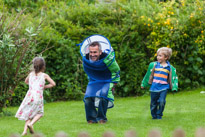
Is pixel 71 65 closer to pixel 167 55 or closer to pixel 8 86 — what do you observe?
pixel 8 86

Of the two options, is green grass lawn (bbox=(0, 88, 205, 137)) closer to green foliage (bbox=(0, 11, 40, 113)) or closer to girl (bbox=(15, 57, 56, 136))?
girl (bbox=(15, 57, 56, 136))

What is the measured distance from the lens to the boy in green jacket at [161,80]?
7961mm

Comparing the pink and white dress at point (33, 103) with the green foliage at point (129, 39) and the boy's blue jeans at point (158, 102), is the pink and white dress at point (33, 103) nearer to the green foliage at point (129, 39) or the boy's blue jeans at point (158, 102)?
the boy's blue jeans at point (158, 102)

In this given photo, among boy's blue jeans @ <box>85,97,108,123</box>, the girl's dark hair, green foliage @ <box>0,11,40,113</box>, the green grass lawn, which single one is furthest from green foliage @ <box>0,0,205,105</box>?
the girl's dark hair

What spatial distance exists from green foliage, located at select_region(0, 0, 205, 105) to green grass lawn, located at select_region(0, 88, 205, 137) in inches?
53.2

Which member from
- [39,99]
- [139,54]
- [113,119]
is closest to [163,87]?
[113,119]

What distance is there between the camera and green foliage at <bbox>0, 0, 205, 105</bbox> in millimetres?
12594

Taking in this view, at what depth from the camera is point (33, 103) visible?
6.44 m

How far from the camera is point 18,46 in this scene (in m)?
9.05

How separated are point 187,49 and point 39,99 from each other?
295 inches

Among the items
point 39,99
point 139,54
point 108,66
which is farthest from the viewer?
point 139,54

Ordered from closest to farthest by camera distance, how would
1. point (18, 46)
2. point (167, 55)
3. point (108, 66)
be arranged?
1. point (108, 66)
2. point (167, 55)
3. point (18, 46)

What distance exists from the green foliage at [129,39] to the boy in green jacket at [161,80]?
4.52m

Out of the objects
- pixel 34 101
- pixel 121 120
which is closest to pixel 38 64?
pixel 34 101
